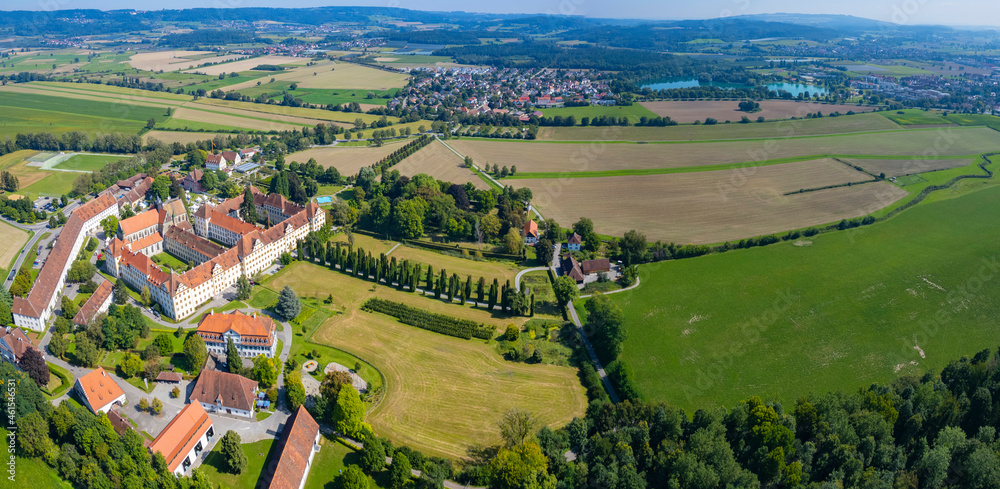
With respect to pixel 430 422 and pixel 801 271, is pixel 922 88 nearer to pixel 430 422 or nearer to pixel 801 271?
pixel 801 271

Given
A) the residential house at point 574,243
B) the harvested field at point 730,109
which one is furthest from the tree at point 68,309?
the harvested field at point 730,109

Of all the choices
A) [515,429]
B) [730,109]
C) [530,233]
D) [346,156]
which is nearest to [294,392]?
[515,429]

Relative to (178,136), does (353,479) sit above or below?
below

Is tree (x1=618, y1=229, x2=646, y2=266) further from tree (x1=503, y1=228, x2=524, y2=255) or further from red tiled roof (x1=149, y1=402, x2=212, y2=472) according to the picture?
red tiled roof (x1=149, y1=402, x2=212, y2=472)

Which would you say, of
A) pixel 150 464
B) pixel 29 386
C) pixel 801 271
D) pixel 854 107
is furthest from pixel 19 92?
pixel 854 107

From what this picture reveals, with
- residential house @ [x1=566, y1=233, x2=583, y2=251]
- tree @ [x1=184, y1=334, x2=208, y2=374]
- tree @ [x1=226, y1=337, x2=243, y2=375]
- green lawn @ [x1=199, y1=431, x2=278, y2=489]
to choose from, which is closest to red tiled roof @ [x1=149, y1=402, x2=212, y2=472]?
green lawn @ [x1=199, y1=431, x2=278, y2=489]

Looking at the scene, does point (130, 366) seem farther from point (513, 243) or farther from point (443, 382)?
point (513, 243)
